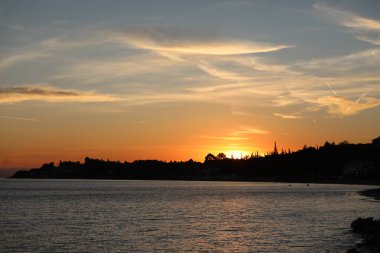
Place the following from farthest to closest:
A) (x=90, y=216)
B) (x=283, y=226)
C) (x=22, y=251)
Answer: (x=90, y=216) < (x=283, y=226) < (x=22, y=251)

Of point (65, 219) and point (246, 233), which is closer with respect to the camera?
point (246, 233)

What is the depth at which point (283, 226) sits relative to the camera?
236ft

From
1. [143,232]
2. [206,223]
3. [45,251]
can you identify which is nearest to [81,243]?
[45,251]

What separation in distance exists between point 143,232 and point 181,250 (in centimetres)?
1485

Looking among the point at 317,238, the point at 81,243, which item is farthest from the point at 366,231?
the point at 81,243

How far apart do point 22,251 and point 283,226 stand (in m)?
38.1

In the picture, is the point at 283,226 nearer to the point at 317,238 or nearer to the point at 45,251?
the point at 317,238

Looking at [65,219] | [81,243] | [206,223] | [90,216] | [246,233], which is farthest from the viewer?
[90,216]

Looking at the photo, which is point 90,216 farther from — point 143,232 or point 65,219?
point 143,232

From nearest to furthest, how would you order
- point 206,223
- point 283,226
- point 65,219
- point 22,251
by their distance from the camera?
point 22,251 → point 283,226 → point 206,223 → point 65,219

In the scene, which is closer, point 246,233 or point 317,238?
point 317,238

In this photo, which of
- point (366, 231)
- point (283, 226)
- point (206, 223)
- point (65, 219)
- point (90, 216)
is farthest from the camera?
point (90, 216)

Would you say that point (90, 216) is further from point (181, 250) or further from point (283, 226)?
point (181, 250)

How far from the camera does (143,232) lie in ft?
212
